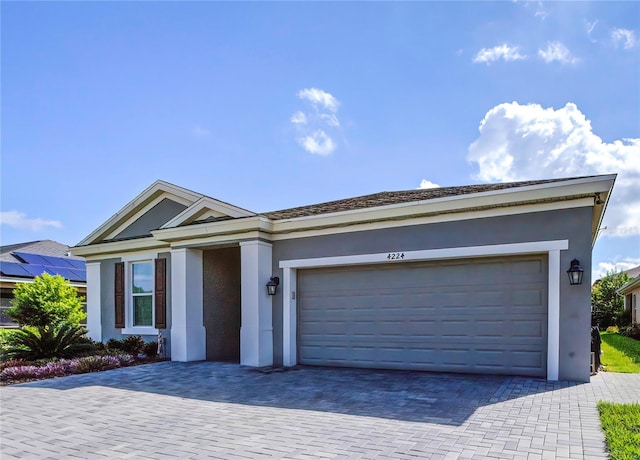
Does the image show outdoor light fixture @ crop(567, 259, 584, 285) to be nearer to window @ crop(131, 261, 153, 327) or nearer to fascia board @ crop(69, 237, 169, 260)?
fascia board @ crop(69, 237, 169, 260)

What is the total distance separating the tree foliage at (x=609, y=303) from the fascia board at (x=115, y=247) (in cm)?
2237

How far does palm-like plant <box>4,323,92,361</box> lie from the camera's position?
Result: 10.3 metres

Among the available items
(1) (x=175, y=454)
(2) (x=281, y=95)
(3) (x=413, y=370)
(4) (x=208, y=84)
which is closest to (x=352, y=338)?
Result: (3) (x=413, y=370)

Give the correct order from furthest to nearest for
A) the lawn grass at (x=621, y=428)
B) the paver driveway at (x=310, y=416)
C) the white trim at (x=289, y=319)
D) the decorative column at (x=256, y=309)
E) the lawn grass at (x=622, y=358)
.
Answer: the white trim at (x=289, y=319), the decorative column at (x=256, y=309), the lawn grass at (x=622, y=358), the paver driveway at (x=310, y=416), the lawn grass at (x=621, y=428)

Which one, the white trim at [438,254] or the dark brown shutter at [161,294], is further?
the dark brown shutter at [161,294]

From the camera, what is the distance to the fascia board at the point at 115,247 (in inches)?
493

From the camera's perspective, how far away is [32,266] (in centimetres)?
2094

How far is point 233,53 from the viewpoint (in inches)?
421

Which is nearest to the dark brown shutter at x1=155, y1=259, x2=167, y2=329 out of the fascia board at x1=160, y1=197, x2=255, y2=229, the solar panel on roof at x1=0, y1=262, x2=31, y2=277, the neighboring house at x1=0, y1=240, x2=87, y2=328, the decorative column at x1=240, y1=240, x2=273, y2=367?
the fascia board at x1=160, y1=197, x2=255, y2=229

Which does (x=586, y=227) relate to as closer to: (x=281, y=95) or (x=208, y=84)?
(x=281, y=95)

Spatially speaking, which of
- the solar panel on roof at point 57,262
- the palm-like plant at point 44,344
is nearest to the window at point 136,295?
the palm-like plant at point 44,344

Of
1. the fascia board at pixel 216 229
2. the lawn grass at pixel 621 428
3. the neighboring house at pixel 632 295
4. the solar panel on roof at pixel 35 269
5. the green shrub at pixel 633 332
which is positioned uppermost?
the fascia board at pixel 216 229

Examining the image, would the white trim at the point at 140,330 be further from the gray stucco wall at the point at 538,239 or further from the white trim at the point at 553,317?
the white trim at the point at 553,317

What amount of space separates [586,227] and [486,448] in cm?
481
